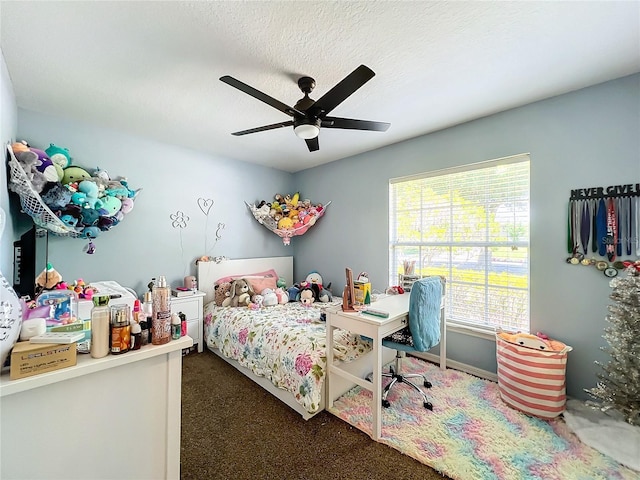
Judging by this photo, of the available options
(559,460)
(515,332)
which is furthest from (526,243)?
(559,460)

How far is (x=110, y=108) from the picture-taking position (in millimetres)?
2363

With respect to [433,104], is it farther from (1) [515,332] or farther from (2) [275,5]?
(1) [515,332]

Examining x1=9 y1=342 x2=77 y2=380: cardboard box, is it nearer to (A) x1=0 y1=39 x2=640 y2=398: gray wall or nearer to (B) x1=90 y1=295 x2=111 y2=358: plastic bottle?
(B) x1=90 y1=295 x2=111 y2=358: plastic bottle

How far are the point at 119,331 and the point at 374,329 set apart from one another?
1.39 metres

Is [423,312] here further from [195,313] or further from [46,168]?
[46,168]

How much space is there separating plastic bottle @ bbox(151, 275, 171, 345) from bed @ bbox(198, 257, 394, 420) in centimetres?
115

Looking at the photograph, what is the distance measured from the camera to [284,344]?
219 cm

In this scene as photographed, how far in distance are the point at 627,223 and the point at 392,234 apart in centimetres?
189

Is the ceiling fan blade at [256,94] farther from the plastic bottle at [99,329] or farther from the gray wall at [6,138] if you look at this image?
the gray wall at [6,138]

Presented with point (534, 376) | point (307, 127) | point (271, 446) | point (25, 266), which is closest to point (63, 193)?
point (25, 266)

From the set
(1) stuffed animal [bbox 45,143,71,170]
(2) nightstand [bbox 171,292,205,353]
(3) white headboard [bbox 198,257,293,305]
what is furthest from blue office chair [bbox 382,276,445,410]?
(1) stuffed animal [bbox 45,143,71,170]

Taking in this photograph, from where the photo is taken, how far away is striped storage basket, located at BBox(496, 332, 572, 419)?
190 cm

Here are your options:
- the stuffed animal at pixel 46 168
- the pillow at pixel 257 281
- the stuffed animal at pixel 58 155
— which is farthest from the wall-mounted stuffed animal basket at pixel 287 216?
the stuffed animal at pixel 46 168

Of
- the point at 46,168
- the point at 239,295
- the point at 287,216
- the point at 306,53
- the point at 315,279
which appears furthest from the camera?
the point at 287,216
